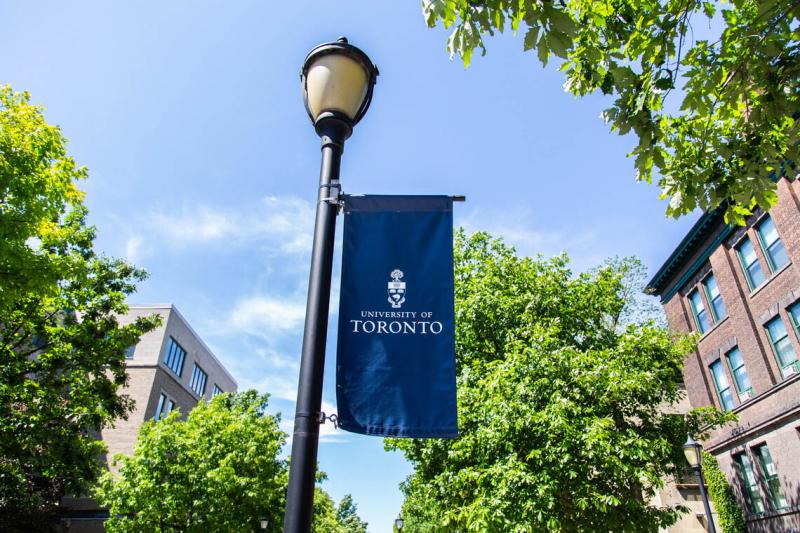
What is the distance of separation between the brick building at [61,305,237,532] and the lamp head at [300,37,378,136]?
28006 mm

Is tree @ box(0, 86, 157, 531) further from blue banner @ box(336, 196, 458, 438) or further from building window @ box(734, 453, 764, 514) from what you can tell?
building window @ box(734, 453, 764, 514)

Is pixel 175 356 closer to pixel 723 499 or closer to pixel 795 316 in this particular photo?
pixel 723 499

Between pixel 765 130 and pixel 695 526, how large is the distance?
30.2 metres

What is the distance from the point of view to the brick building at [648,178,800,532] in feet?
61.9

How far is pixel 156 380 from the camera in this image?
3475 centimetres

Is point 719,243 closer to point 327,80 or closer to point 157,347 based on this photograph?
point 327,80

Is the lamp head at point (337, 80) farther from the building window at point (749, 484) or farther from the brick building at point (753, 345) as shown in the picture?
the building window at point (749, 484)

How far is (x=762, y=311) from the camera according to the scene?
68.0 feet

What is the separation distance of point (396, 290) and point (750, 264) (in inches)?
922

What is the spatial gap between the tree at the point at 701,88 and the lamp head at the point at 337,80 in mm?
2309

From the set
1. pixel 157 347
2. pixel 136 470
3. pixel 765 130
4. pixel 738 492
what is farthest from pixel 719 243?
pixel 157 347

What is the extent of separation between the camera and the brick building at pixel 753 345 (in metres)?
18.9

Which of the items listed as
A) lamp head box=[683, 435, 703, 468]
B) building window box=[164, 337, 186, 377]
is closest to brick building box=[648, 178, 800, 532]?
lamp head box=[683, 435, 703, 468]

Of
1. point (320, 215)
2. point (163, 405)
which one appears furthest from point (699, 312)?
point (163, 405)
